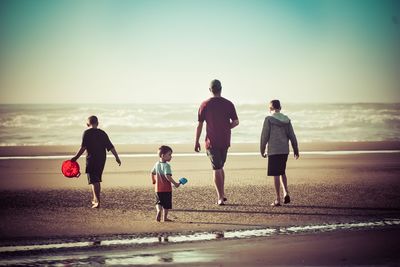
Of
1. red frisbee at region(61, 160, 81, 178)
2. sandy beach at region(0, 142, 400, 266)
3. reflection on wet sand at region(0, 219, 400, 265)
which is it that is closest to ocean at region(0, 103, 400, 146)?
sandy beach at region(0, 142, 400, 266)

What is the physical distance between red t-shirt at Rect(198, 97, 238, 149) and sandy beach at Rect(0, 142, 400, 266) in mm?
1022

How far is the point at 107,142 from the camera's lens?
919 cm

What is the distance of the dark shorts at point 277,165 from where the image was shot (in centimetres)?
917

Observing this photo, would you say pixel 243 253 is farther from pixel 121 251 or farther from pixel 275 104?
pixel 275 104

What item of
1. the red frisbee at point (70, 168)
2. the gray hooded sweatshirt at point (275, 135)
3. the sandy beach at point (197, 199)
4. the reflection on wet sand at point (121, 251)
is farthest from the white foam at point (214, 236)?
the red frisbee at point (70, 168)

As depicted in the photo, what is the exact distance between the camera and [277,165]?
918 cm

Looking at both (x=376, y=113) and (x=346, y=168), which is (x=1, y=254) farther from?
(x=376, y=113)

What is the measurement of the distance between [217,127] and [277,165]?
1163mm

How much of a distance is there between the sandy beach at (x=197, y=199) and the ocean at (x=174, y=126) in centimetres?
1190

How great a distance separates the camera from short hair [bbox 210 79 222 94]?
918cm

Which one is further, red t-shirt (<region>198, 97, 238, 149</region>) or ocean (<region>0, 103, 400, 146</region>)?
ocean (<region>0, 103, 400, 146</region>)

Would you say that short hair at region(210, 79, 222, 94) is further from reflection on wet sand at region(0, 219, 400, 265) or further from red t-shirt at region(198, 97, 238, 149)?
reflection on wet sand at region(0, 219, 400, 265)

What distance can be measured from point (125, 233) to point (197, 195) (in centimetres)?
324

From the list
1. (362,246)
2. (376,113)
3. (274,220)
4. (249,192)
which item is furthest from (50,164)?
(376,113)
